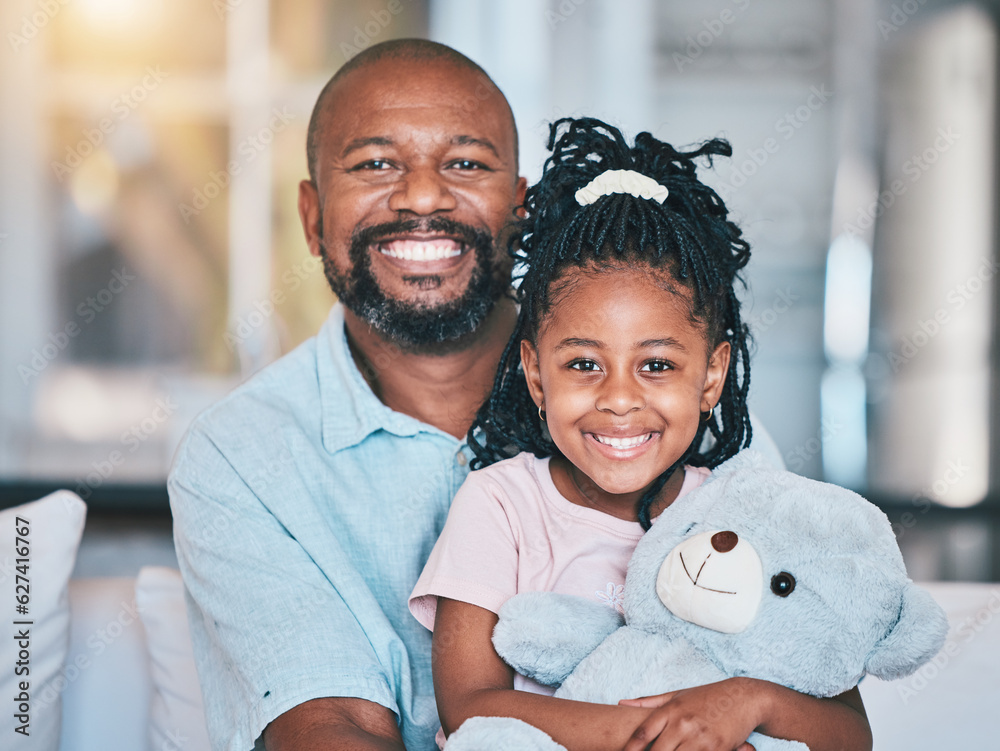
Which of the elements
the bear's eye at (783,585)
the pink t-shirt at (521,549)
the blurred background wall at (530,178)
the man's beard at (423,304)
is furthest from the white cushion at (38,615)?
the blurred background wall at (530,178)

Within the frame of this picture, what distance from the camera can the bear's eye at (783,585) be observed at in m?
1.00

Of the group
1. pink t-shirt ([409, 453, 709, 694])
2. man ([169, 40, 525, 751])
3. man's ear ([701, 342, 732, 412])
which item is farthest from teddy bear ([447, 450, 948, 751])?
man ([169, 40, 525, 751])

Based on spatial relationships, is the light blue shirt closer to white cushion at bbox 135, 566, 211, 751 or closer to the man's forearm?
white cushion at bbox 135, 566, 211, 751

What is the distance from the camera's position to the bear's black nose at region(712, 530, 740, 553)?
1003 millimetres

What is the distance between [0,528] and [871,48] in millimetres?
3522

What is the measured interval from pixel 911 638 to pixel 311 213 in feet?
4.50

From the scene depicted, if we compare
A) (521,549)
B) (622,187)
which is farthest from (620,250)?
(521,549)

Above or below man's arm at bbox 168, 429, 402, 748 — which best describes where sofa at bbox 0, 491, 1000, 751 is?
below

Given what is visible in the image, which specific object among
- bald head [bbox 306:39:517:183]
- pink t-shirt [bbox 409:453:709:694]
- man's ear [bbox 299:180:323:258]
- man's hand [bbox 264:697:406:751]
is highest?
bald head [bbox 306:39:517:183]

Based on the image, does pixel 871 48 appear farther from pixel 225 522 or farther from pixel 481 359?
pixel 225 522

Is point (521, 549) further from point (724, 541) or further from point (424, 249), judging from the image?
point (424, 249)

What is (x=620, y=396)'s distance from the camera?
1.19 metres

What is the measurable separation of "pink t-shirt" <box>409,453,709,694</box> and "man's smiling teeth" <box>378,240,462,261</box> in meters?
0.54

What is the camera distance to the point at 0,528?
1585 mm
